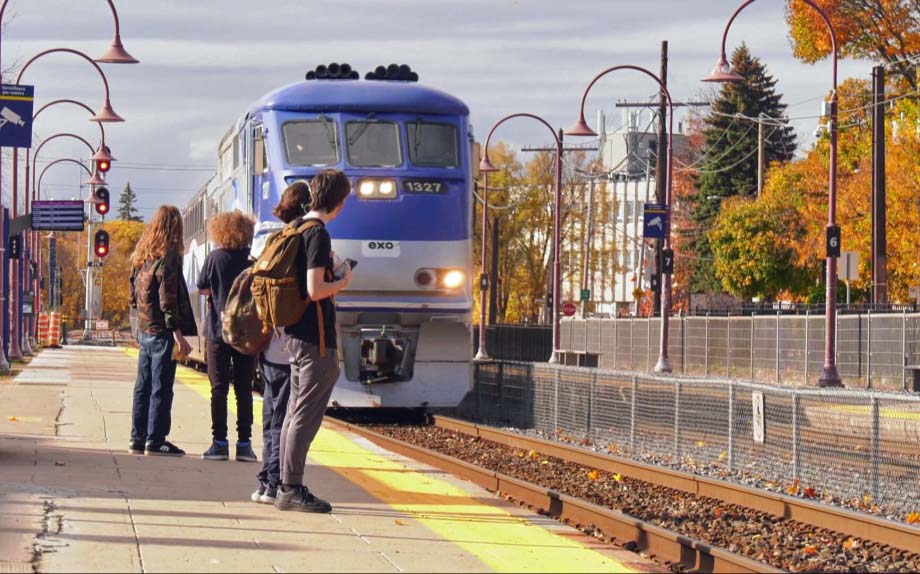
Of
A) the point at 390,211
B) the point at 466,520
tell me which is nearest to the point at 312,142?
the point at 390,211

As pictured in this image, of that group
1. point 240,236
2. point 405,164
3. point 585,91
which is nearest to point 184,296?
point 240,236

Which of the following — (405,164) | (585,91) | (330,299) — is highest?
(585,91)

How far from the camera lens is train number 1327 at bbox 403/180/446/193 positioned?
19.6 m

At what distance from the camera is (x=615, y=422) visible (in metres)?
19.0

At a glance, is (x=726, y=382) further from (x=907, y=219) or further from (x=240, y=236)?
(x=907, y=219)

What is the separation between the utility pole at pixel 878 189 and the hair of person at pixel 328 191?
2672cm

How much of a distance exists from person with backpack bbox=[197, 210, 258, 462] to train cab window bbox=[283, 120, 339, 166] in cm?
726

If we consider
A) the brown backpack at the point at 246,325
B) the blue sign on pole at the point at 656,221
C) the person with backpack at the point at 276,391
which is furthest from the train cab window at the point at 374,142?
the blue sign on pole at the point at 656,221

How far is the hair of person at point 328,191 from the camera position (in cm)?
927

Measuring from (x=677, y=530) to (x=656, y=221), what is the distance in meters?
27.8

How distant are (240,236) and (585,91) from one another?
30343mm

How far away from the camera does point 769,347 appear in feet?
127

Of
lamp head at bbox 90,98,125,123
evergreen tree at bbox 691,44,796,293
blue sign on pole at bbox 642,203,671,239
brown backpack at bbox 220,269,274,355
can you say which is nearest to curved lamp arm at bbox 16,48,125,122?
lamp head at bbox 90,98,125,123

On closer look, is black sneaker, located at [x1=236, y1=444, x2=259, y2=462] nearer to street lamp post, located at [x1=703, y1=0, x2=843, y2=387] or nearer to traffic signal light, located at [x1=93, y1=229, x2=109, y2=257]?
street lamp post, located at [x1=703, y1=0, x2=843, y2=387]
